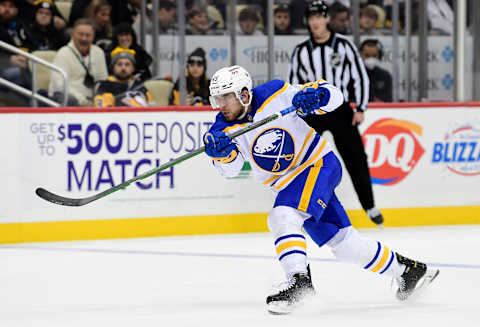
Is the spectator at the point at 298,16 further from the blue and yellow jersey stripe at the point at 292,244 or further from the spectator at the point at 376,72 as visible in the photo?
the blue and yellow jersey stripe at the point at 292,244

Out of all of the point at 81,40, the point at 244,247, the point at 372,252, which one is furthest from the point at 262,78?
the point at 372,252

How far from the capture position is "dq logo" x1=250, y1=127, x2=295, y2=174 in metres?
3.18

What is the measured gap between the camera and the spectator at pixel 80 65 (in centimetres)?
563

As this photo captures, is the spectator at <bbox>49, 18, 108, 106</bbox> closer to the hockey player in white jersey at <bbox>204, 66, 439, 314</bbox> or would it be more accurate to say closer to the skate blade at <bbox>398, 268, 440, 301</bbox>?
the hockey player in white jersey at <bbox>204, 66, 439, 314</bbox>

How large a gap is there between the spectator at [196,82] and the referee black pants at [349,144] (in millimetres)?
872

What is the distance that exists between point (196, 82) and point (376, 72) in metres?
1.40

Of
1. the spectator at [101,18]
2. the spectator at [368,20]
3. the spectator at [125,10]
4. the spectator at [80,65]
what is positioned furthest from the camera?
the spectator at [368,20]

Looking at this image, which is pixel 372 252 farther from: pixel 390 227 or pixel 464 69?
pixel 464 69

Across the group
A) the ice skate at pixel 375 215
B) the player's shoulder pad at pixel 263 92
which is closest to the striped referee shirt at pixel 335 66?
the ice skate at pixel 375 215

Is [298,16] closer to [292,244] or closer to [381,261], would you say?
[381,261]

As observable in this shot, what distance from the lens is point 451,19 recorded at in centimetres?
637

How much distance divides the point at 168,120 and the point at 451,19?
2.34 metres

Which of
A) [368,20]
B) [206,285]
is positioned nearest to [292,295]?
[206,285]

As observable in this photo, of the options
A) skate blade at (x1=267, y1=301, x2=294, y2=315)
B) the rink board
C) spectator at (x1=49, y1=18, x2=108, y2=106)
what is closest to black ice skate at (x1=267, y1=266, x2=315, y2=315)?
skate blade at (x1=267, y1=301, x2=294, y2=315)
